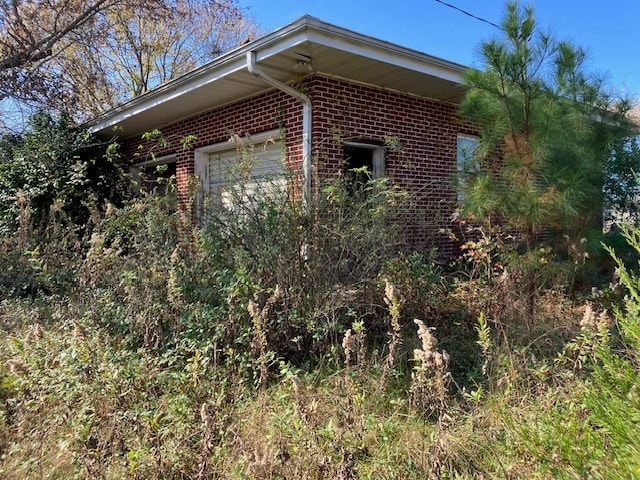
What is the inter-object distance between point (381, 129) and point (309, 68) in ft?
5.06

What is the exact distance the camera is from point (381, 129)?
7.24 meters

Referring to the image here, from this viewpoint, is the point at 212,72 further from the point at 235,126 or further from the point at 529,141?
the point at 529,141

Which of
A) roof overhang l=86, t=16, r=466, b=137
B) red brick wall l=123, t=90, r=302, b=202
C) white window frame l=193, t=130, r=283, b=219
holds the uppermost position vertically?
roof overhang l=86, t=16, r=466, b=137

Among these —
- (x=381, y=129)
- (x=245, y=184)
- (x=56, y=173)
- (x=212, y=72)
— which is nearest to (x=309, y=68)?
(x=212, y=72)

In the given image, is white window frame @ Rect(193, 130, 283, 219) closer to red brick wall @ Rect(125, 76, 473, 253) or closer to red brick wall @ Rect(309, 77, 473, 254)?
red brick wall @ Rect(125, 76, 473, 253)

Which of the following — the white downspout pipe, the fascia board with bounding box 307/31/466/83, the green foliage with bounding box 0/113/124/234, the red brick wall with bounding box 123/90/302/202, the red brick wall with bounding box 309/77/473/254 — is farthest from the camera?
the green foliage with bounding box 0/113/124/234

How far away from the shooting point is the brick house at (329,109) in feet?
19.3

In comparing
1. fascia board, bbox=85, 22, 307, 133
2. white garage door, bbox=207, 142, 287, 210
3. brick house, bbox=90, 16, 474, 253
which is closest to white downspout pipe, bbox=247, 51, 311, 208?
brick house, bbox=90, 16, 474, 253

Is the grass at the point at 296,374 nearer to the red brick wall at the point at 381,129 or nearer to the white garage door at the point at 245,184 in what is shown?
the white garage door at the point at 245,184

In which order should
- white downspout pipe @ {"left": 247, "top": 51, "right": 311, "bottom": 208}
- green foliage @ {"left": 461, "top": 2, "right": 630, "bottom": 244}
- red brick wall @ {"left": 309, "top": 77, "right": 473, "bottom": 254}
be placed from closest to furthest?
green foliage @ {"left": 461, "top": 2, "right": 630, "bottom": 244} < white downspout pipe @ {"left": 247, "top": 51, "right": 311, "bottom": 208} < red brick wall @ {"left": 309, "top": 77, "right": 473, "bottom": 254}

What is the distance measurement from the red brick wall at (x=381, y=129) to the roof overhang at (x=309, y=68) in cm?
18

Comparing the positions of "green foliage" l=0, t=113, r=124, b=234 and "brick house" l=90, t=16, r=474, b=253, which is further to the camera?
"green foliage" l=0, t=113, r=124, b=234

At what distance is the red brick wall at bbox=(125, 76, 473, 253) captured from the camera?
21.5ft

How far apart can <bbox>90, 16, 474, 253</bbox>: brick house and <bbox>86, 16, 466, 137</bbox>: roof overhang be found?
1 centimetres
